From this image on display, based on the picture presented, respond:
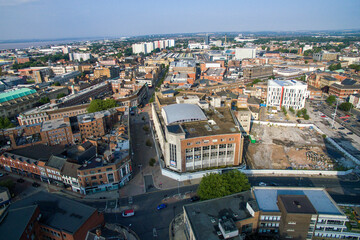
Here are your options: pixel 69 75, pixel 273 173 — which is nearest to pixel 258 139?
pixel 273 173

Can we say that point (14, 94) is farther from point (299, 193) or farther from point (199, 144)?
point (299, 193)

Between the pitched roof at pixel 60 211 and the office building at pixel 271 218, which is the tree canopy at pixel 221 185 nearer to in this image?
the office building at pixel 271 218

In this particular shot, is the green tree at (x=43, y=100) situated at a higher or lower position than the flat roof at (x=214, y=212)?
lower

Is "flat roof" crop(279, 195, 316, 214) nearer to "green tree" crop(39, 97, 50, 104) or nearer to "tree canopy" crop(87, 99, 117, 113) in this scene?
"tree canopy" crop(87, 99, 117, 113)

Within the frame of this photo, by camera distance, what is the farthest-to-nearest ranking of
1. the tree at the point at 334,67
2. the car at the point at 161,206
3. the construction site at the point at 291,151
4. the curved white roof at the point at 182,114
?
the tree at the point at 334,67, the construction site at the point at 291,151, the curved white roof at the point at 182,114, the car at the point at 161,206

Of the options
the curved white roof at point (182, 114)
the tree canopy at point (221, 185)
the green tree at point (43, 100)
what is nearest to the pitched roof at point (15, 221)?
the tree canopy at point (221, 185)

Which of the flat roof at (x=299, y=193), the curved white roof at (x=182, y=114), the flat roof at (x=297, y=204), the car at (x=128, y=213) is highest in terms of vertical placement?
the curved white roof at (x=182, y=114)

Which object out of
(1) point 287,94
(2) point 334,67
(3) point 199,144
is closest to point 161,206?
(3) point 199,144
